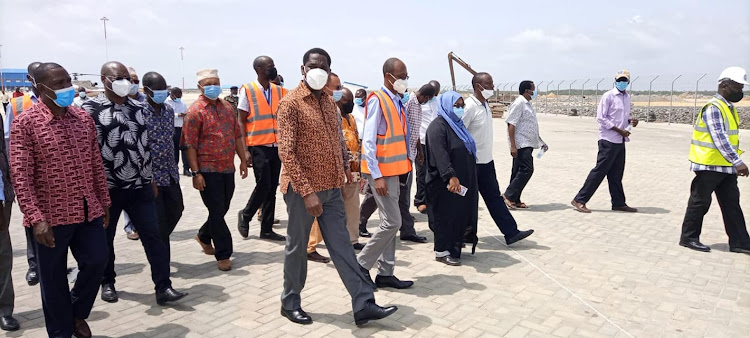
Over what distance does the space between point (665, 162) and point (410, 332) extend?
11.2 metres

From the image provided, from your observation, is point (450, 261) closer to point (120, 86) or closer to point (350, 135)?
point (350, 135)

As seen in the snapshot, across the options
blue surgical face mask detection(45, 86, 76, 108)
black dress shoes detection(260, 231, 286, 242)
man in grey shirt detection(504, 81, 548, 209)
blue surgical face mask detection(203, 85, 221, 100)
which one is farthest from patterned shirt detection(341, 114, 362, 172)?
blue surgical face mask detection(45, 86, 76, 108)

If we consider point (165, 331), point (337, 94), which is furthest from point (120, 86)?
point (337, 94)

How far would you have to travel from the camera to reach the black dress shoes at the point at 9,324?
4.16 meters

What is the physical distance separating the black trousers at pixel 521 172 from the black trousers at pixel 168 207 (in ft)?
15.9

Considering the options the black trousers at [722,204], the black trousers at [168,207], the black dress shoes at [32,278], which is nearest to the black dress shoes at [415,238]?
the black trousers at [168,207]

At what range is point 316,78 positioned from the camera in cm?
402

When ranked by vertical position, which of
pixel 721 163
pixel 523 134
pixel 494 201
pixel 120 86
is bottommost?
pixel 494 201

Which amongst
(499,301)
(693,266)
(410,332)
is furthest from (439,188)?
(693,266)

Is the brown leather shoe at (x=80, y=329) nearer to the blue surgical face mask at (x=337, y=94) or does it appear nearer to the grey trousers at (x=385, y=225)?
the grey trousers at (x=385, y=225)

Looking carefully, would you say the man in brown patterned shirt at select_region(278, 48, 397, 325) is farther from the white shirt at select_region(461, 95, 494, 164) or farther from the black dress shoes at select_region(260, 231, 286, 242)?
the white shirt at select_region(461, 95, 494, 164)

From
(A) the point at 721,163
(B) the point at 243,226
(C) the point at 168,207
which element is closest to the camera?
(C) the point at 168,207

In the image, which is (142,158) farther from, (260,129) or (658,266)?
(658,266)

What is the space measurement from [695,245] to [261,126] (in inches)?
188
